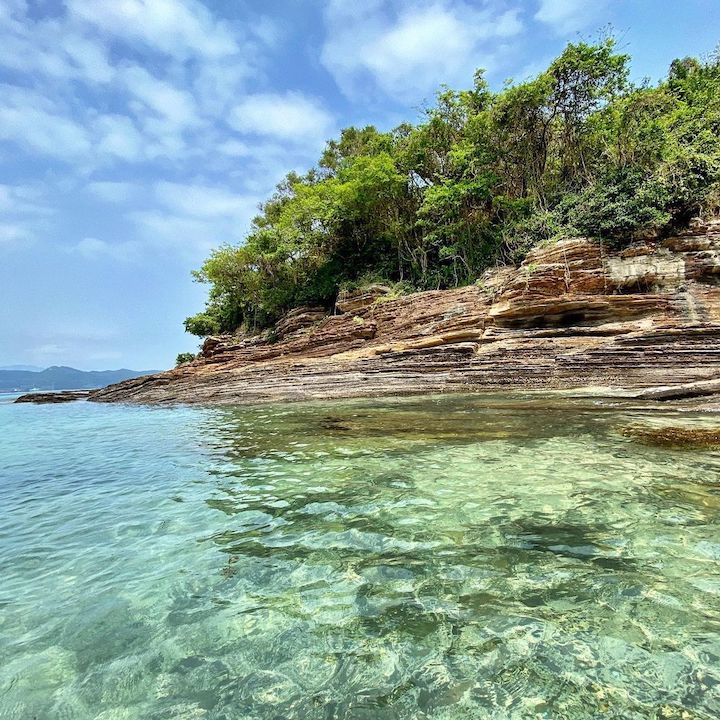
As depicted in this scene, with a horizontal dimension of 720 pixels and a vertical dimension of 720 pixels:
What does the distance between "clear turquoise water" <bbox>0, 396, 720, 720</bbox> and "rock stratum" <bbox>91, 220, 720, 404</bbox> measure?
30.6 ft

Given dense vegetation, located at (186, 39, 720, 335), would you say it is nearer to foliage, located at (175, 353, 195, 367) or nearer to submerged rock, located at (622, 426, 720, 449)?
foliage, located at (175, 353, 195, 367)

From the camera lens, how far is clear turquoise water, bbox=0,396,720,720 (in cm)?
220

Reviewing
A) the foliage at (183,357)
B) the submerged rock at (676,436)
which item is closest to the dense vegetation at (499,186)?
the foliage at (183,357)

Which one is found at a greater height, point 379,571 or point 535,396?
point 379,571

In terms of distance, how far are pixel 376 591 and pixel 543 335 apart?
15.8 meters

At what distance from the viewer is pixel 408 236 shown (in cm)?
2898

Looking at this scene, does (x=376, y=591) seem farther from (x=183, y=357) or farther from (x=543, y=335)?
(x=183, y=357)

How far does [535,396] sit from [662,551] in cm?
1056

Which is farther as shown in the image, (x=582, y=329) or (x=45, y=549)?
(x=582, y=329)

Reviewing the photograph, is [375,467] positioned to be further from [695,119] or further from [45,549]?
[695,119]

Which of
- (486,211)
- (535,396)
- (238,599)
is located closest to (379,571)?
(238,599)

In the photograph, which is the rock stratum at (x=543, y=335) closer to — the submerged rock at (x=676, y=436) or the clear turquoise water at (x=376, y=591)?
the submerged rock at (x=676, y=436)

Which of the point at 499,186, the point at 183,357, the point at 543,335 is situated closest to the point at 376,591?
the point at 543,335

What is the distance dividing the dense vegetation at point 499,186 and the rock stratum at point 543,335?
1.99 m
